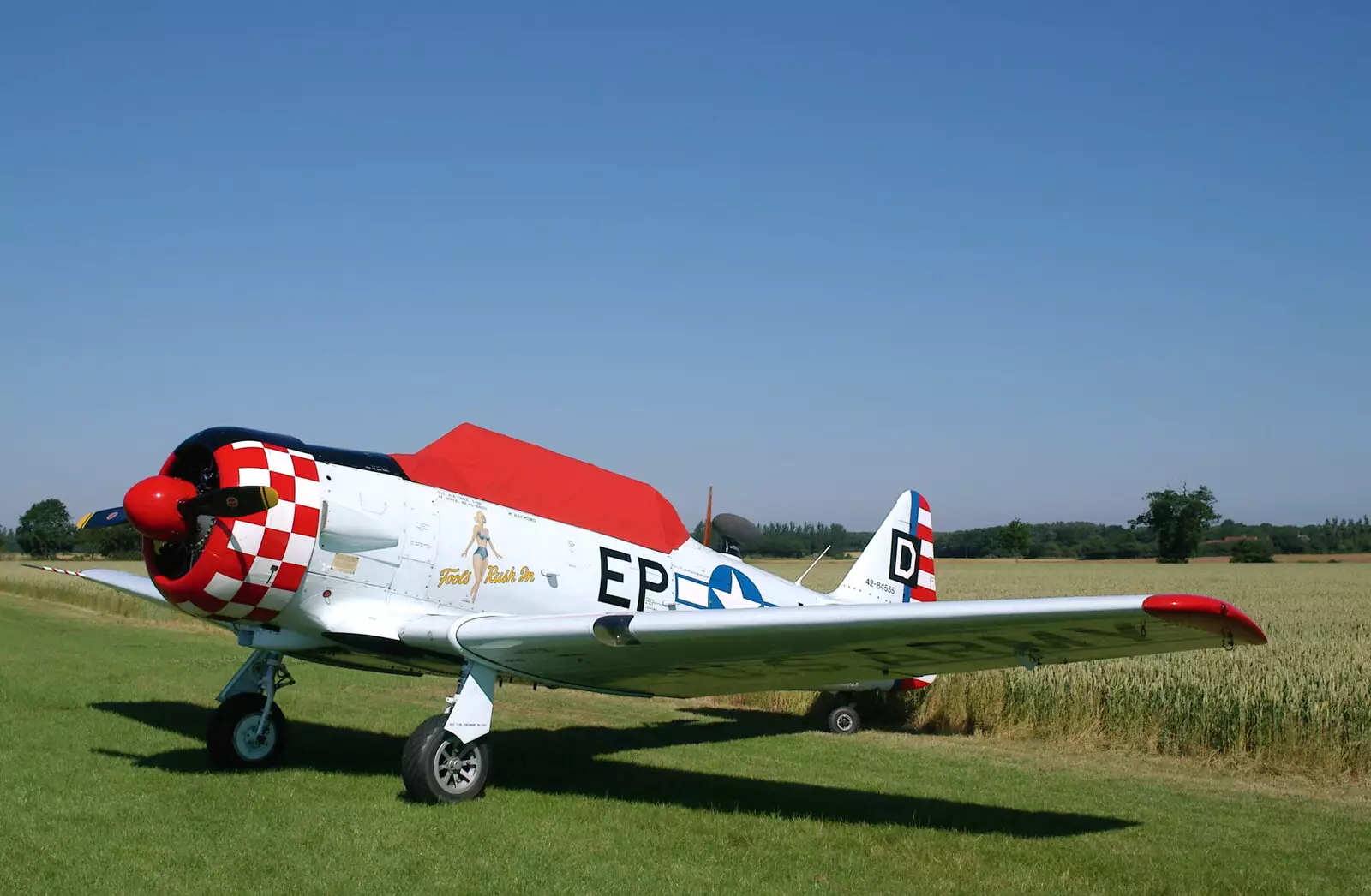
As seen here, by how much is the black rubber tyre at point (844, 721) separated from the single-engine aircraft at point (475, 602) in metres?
3.66

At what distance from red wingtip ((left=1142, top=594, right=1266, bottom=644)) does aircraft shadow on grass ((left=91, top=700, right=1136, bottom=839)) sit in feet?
7.75

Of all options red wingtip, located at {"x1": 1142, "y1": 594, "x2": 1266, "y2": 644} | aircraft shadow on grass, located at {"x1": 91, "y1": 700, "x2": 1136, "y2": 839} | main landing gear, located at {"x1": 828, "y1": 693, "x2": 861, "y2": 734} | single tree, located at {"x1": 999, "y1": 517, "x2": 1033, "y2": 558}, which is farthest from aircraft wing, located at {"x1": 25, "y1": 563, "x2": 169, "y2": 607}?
single tree, located at {"x1": 999, "y1": 517, "x2": 1033, "y2": 558}

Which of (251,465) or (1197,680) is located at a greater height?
(251,465)

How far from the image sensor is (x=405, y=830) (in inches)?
254

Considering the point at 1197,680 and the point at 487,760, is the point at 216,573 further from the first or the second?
the point at 1197,680

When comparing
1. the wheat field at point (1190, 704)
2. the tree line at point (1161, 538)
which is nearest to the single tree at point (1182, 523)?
the tree line at point (1161, 538)

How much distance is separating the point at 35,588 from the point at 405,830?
40.5 m

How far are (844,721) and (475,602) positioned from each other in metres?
5.67

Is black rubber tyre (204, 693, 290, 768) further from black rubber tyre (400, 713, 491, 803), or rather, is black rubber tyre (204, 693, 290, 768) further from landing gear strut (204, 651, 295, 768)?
black rubber tyre (400, 713, 491, 803)

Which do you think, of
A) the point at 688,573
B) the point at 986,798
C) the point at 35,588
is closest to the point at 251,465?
the point at 688,573

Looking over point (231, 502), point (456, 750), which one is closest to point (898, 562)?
point (456, 750)

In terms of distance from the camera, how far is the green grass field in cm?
575

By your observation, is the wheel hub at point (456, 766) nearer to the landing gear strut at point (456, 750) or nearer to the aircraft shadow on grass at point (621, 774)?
the landing gear strut at point (456, 750)

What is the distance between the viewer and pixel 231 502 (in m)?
7.16
